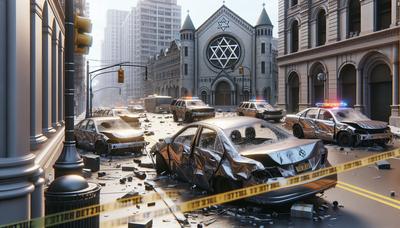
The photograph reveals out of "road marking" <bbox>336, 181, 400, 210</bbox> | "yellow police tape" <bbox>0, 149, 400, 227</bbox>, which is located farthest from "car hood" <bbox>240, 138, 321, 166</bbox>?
"road marking" <bbox>336, 181, 400, 210</bbox>

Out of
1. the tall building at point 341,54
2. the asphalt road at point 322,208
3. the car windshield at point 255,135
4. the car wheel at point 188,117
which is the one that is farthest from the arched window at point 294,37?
the car windshield at point 255,135

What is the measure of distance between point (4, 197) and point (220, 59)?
75966mm

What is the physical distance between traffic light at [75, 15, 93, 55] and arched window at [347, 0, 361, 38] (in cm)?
2677

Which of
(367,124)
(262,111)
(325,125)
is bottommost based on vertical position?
(325,125)

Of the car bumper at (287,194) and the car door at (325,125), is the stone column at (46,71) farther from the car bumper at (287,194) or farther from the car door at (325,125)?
the car door at (325,125)

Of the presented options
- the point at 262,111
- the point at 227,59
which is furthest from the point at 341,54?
the point at 227,59

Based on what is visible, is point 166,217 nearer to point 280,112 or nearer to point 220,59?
point 280,112

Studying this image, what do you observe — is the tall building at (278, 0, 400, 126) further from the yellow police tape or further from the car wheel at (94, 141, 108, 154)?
the yellow police tape

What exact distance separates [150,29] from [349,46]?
125 meters

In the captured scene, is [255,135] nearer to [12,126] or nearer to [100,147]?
[12,126]

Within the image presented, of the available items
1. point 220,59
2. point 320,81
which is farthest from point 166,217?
point 220,59

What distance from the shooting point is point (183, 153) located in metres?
8.71

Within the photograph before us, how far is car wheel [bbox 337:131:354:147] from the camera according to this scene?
15367 millimetres

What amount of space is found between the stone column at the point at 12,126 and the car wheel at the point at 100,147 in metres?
9.83
